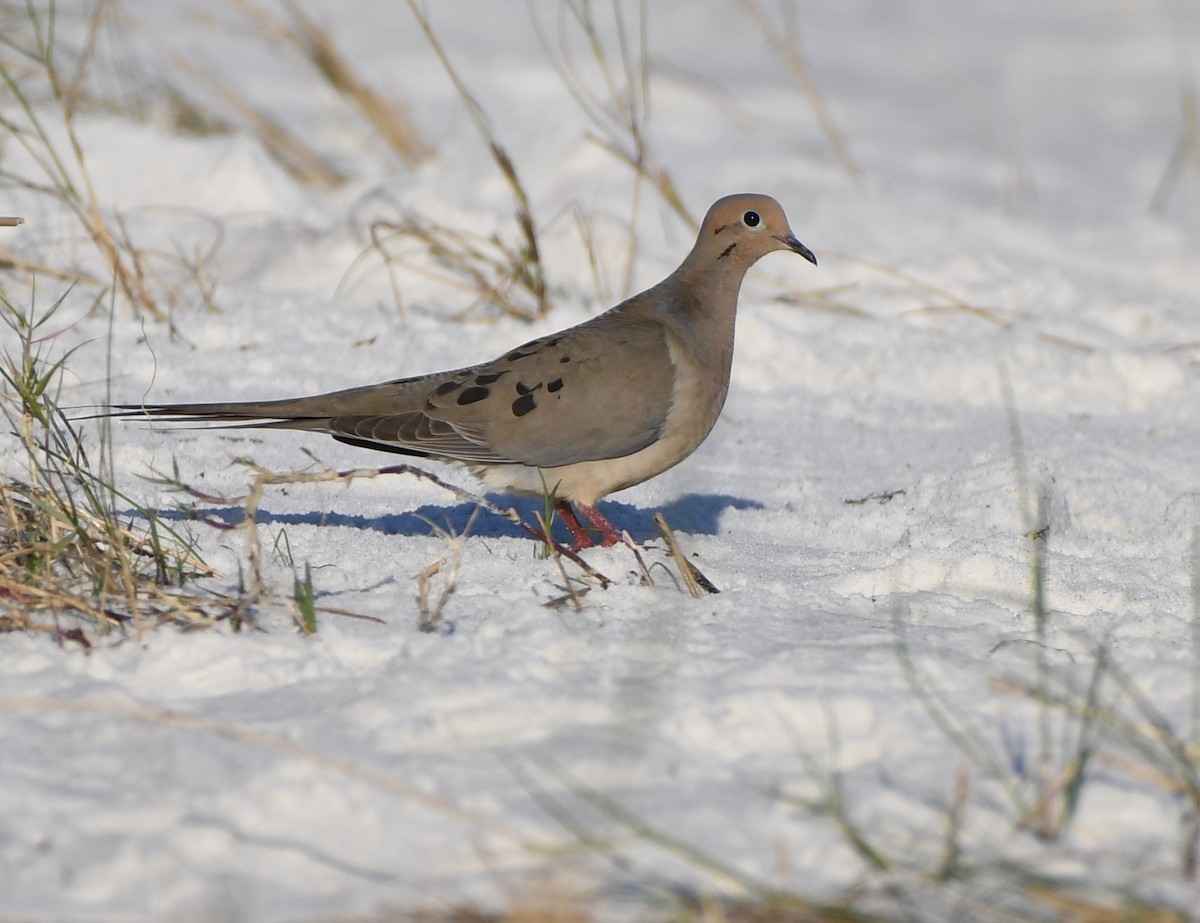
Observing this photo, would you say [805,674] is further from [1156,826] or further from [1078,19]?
[1078,19]

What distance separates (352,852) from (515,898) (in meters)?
0.25

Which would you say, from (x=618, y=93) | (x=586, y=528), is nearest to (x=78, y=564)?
(x=586, y=528)

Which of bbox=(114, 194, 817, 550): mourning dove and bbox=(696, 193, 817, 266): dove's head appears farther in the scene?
bbox=(696, 193, 817, 266): dove's head

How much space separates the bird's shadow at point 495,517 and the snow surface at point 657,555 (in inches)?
0.7

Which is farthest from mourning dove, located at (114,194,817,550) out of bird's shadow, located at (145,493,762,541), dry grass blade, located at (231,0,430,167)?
dry grass blade, located at (231,0,430,167)

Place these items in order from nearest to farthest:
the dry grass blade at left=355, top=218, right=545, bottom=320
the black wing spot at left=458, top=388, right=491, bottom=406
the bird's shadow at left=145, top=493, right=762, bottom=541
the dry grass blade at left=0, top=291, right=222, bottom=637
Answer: the dry grass blade at left=0, top=291, right=222, bottom=637 < the bird's shadow at left=145, top=493, right=762, bottom=541 < the black wing spot at left=458, top=388, right=491, bottom=406 < the dry grass blade at left=355, top=218, right=545, bottom=320

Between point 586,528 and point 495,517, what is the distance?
0.23 meters

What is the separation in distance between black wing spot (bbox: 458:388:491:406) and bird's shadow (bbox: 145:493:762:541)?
278 mm

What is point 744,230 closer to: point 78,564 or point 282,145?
point 78,564

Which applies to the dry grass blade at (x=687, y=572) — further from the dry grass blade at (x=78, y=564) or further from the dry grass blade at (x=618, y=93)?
the dry grass blade at (x=618, y=93)

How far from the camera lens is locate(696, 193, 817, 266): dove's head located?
3.82 m

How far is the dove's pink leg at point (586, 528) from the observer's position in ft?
11.3

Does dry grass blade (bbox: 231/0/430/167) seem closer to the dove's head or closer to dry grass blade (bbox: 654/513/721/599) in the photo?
the dove's head

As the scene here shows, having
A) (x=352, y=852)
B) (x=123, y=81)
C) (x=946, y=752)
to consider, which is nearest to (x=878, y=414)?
(x=946, y=752)
